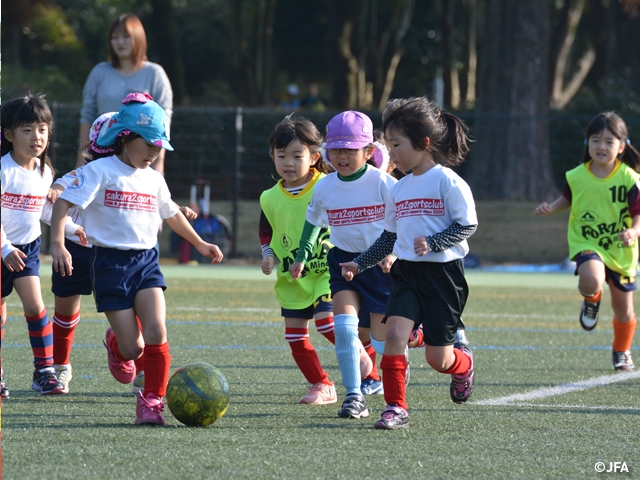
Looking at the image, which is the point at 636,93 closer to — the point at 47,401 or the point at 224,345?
the point at 224,345

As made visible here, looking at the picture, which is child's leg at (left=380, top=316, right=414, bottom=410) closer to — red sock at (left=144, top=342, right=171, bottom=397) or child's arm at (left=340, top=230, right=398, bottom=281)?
child's arm at (left=340, top=230, right=398, bottom=281)

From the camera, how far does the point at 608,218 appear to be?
7191mm

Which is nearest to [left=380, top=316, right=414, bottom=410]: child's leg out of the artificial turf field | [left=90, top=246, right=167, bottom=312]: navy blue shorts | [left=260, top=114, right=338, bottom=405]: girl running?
the artificial turf field

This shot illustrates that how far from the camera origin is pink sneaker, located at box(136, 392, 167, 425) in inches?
189

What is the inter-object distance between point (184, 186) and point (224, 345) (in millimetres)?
10545

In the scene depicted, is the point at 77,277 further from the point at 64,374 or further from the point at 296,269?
the point at 296,269

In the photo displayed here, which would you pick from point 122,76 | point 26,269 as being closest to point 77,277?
point 26,269

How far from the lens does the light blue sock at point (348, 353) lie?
17.3 ft

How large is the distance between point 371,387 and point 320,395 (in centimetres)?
50

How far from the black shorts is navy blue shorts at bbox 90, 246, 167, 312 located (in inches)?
45.9

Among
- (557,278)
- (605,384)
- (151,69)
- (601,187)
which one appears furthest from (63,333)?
(557,278)

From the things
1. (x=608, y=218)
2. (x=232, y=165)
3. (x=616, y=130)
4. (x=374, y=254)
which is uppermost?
(x=616, y=130)

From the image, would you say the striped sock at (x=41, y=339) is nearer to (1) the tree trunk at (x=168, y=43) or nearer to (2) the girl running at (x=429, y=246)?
(2) the girl running at (x=429, y=246)

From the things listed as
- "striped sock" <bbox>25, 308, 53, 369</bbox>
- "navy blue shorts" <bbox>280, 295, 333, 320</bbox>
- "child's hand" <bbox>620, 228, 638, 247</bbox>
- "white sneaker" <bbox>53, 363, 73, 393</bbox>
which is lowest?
"white sneaker" <bbox>53, 363, 73, 393</bbox>
